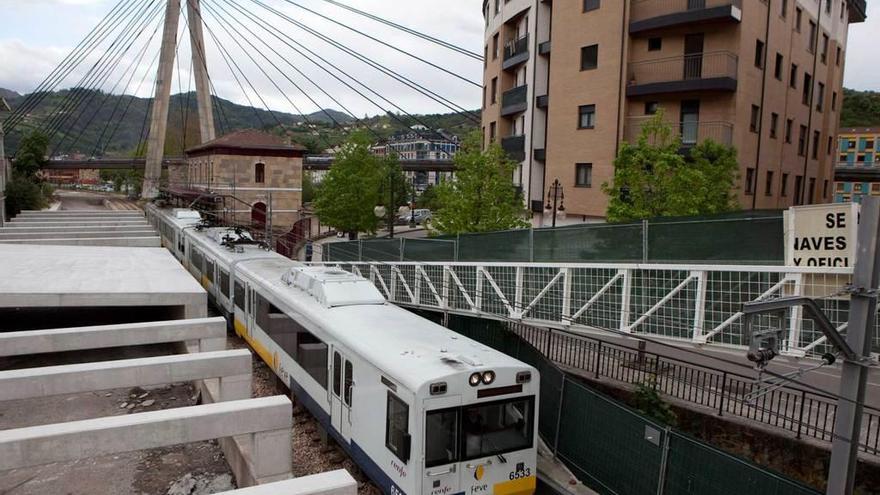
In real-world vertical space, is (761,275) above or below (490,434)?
above

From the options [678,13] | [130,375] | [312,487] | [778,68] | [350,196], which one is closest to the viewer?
[312,487]

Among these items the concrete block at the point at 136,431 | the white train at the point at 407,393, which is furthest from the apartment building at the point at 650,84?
the concrete block at the point at 136,431

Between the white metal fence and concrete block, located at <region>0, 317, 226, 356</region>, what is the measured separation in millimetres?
6878

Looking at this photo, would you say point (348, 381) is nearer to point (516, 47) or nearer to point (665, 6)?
point (665, 6)

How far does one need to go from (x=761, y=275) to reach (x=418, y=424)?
523 cm

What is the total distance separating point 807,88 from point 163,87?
48299 mm

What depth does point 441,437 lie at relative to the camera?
8.59 meters

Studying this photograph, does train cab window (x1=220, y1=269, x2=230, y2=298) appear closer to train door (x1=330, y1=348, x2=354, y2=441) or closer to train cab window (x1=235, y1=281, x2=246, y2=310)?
train cab window (x1=235, y1=281, x2=246, y2=310)

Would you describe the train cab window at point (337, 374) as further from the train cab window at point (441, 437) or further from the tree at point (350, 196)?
the tree at point (350, 196)

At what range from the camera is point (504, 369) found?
906 cm

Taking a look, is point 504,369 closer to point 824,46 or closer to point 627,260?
point 627,260

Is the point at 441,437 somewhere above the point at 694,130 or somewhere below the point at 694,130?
below

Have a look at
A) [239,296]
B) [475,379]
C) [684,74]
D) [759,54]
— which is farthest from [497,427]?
[759,54]

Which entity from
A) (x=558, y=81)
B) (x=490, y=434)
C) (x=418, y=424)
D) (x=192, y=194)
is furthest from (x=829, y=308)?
(x=192, y=194)
